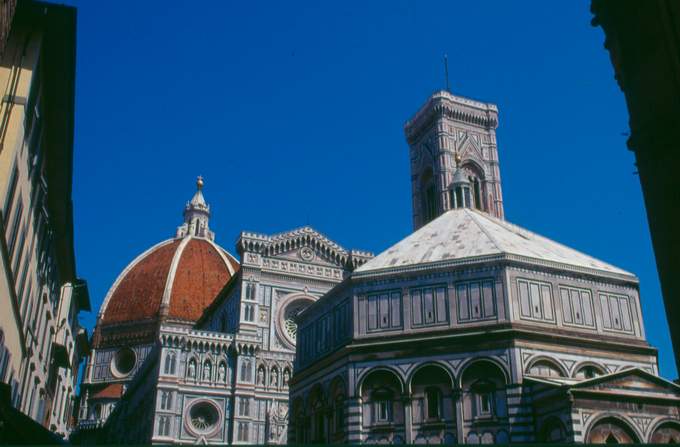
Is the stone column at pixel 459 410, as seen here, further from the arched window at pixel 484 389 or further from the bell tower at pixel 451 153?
the bell tower at pixel 451 153

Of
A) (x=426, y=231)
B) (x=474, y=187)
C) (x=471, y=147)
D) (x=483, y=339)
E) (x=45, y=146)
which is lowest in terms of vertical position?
(x=483, y=339)

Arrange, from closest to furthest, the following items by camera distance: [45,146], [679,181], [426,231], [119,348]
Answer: [679,181]
[45,146]
[426,231]
[119,348]

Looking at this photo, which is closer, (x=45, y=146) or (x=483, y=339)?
(x=45, y=146)

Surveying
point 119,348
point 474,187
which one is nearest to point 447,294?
point 474,187

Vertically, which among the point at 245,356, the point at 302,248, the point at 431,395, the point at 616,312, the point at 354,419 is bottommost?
the point at 354,419

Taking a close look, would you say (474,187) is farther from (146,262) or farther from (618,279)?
(146,262)

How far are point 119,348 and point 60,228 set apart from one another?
6097cm

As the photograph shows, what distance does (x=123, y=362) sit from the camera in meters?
82.3

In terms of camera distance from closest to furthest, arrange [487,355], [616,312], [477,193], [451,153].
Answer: [487,355], [616,312], [451,153], [477,193]

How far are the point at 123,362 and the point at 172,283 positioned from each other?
37.5 feet

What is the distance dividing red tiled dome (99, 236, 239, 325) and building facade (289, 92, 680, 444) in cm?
5657

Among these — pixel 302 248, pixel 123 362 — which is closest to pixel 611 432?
pixel 302 248

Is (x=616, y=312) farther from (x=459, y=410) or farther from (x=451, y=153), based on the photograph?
(x=451, y=153)

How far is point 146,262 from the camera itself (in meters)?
94.1
